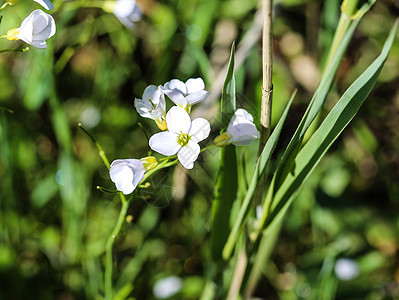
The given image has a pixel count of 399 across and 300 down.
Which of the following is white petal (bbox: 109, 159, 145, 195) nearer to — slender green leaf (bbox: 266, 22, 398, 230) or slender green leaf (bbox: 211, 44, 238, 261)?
slender green leaf (bbox: 211, 44, 238, 261)

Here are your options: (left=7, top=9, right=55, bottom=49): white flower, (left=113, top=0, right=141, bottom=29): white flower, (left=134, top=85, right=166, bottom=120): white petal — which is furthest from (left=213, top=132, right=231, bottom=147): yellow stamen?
(left=113, top=0, right=141, bottom=29): white flower

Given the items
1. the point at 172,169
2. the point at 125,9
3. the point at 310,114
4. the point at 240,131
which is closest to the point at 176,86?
the point at 240,131

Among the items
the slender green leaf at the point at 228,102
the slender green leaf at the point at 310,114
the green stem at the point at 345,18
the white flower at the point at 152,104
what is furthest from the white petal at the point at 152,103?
the green stem at the point at 345,18

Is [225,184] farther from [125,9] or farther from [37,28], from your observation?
[125,9]

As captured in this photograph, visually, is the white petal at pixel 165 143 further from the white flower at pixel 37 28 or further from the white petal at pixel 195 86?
the white flower at pixel 37 28

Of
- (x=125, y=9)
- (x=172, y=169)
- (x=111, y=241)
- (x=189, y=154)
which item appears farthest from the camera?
(x=172, y=169)

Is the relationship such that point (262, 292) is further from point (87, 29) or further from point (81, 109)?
point (87, 29)
